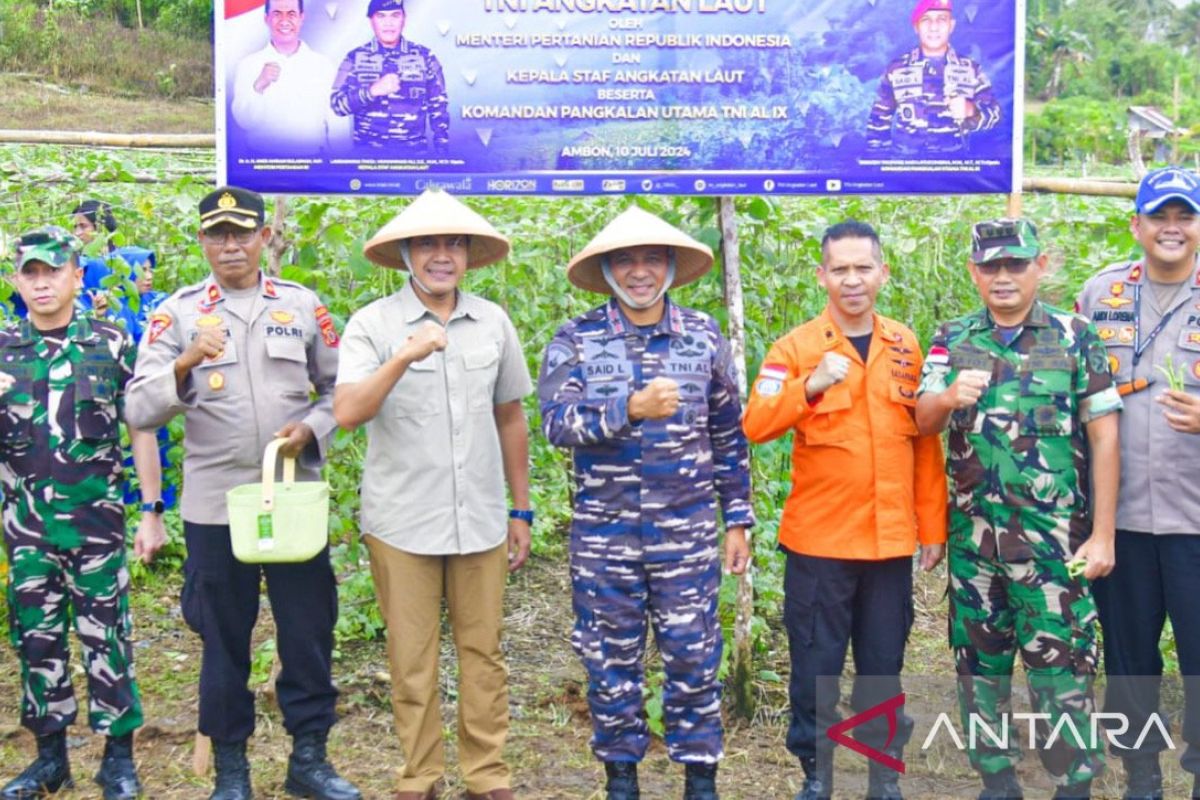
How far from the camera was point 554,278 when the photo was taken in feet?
18.1

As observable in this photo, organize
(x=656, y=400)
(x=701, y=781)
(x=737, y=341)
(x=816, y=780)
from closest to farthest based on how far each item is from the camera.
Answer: (x=656, y=400) → (x=701, y=781) → (x=816, y=780) → (x=737, y=341)

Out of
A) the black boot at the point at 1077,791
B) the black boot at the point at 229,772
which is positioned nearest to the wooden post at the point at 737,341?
the black boot at the point at 1077,791

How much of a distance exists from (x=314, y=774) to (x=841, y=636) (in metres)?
1.68

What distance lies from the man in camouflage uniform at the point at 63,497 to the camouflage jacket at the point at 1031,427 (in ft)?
8.17

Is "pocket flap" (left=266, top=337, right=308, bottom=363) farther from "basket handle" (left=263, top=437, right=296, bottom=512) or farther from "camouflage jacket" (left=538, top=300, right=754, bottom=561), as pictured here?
Result: "camouflage jacket" (left=538, top=300, right=754, bottom=561)

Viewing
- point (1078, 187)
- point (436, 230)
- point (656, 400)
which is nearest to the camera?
point (656, 400)

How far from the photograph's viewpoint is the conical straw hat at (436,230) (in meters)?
3.66

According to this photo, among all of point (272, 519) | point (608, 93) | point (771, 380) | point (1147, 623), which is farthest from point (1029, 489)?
point (272, 519)

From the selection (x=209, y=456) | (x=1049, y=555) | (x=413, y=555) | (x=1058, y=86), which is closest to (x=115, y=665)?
(x=209, y=456)

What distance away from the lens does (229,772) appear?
12.7 ft

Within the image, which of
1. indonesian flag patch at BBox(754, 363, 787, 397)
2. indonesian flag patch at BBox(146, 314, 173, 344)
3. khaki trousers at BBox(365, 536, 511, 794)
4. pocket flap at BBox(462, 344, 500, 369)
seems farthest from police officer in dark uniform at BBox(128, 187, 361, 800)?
indonesian flag patch at BBox(754, 363, 787, 397)

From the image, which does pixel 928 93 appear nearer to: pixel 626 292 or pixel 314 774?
pixel 626 292

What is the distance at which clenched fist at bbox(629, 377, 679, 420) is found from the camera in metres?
3.41

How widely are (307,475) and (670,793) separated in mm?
1559
